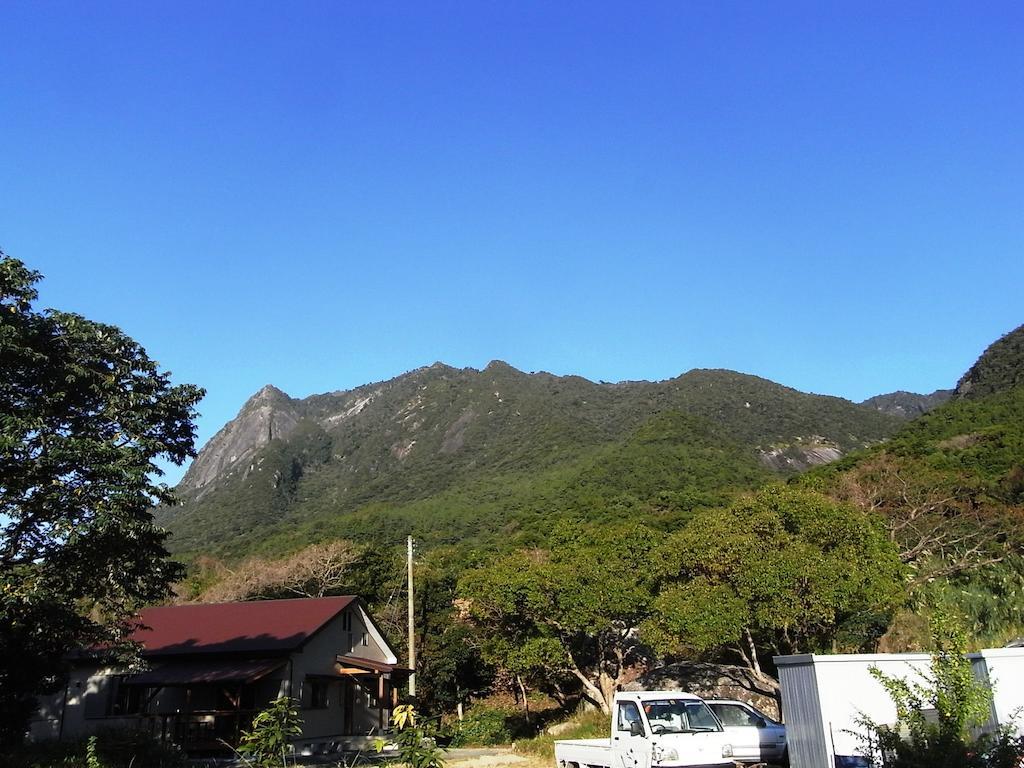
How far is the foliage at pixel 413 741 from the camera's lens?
5957 millimetres

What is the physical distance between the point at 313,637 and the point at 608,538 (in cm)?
1024

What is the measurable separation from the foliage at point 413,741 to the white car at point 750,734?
8.32m

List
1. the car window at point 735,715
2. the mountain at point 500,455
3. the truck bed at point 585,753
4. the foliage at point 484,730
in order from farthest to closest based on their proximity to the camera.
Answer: the mountain at point 500,455
the foliage at point 484,730
the car window at point 735,715
the truck bed at point 585,753

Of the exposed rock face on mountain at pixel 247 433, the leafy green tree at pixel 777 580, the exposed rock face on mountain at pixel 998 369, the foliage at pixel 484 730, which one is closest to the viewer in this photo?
the leafy green tree at pixel 777 580

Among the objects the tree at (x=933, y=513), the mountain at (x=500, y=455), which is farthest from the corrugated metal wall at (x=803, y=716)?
the mountain at (x=500, y=455)

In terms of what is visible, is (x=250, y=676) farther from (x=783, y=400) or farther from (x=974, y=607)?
(x=783, y=400)

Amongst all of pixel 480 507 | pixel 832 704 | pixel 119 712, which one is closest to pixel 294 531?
pixel 480 507

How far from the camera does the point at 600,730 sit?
20.9 m

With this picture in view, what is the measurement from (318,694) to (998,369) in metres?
62.2

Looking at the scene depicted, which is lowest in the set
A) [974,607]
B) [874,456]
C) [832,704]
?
[832,704]

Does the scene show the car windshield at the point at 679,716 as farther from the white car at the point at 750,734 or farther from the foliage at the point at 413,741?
the foliage at the point at 413,741

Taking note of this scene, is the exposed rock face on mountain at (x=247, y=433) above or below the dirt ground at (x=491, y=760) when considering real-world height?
above

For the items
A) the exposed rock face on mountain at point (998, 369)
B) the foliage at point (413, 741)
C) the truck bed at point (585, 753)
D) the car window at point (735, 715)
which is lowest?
the truck bed at point (585, 753)

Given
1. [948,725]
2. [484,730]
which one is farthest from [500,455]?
[948,725]
